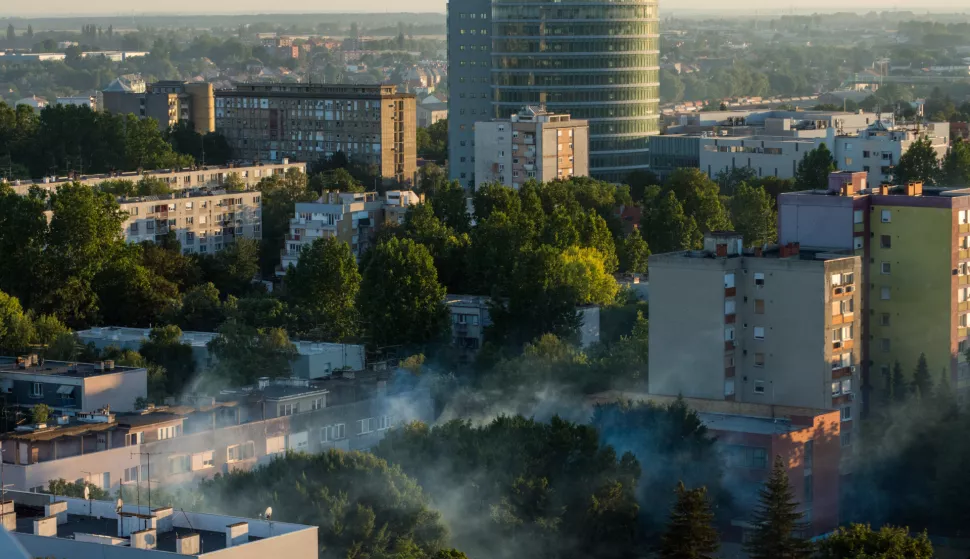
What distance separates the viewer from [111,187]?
48844mm

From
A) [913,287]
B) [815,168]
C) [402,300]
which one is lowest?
[402,300]

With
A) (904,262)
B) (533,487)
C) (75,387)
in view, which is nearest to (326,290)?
(75,387)

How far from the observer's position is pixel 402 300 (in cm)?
3375

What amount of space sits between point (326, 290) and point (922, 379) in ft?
40.1

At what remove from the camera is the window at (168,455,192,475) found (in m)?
23.8

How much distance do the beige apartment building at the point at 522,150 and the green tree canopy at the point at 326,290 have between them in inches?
673

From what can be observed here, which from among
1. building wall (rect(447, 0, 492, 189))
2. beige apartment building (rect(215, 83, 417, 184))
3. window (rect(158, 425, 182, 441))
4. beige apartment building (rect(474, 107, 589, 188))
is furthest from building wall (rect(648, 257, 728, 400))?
beige apartment building (rect(215, 83, 417, 184))

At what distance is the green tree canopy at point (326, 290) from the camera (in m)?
35.6

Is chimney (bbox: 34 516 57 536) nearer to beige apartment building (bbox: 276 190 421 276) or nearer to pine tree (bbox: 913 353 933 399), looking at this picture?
pine tree (bbox: 913 353 933 399)

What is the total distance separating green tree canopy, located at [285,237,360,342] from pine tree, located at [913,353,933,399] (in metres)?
10.7

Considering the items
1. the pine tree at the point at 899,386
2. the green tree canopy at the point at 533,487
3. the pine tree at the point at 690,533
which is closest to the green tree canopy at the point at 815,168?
the pine tree at the point at 899,386

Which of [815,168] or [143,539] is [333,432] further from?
[815,168]

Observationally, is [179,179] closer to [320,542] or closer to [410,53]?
[320,542]

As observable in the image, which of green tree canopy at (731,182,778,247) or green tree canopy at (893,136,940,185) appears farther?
green tree canopy at (893,136,940,185)
